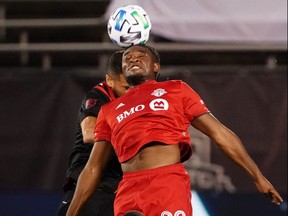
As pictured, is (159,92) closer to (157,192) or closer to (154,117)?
(154,117)

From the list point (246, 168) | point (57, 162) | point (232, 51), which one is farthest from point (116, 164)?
point (232, 51)

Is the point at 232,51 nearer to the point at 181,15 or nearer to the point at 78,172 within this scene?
the point at 181,15

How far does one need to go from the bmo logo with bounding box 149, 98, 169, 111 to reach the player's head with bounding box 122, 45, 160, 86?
0.66ft

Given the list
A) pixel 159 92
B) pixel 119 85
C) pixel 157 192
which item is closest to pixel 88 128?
pixel 119 85

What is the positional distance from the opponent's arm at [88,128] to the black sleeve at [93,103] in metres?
0.03

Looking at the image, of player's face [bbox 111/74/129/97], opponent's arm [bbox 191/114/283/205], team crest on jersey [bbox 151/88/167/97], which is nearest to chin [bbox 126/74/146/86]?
team crest on jersey [bbox 151/88/167/97]

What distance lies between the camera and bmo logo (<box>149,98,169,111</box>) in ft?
14.2

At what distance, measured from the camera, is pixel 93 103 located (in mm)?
4961

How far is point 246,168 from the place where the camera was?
4215mm

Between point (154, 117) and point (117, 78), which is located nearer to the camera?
point (154, 117)

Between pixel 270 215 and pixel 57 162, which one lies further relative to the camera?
pixel 57 162

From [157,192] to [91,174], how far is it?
525 mm

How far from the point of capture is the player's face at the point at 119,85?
16.6 ft

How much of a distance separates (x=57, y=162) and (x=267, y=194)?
12.9ft
